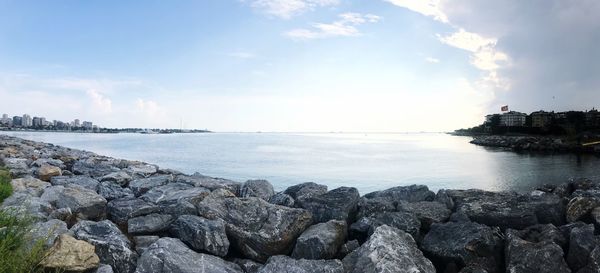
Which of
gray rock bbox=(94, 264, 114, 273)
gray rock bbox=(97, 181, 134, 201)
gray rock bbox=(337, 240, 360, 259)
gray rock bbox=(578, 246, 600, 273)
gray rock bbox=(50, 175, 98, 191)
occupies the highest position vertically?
gray rock bbox=(50, 175, 98, 191)

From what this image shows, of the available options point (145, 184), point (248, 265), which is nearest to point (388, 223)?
point (248, 265)

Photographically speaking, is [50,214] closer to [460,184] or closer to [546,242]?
[546,242]

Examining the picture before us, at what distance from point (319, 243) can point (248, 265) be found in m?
1.35

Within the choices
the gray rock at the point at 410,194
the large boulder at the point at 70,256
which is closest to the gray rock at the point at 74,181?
the large boulder at the point at 70,256

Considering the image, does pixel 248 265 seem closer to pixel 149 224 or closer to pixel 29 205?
pixel 149 224

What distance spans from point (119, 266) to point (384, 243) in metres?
4.34

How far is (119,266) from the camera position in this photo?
677 cm

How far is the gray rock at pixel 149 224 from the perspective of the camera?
835cm

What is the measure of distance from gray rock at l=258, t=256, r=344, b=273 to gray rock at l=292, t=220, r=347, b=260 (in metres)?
0.80

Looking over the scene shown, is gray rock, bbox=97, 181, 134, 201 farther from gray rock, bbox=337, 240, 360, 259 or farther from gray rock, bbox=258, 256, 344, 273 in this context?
gray rock, bbox=337, 240, 360, 259

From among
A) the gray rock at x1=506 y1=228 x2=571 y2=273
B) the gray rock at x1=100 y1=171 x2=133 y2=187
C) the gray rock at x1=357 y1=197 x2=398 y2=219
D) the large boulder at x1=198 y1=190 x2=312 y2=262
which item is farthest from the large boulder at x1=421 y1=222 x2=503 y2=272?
the gray rock at x1=100 y1=171 x2=133 y2=187

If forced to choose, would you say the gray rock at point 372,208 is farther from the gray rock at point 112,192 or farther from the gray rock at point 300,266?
the gray rock at point 112,192

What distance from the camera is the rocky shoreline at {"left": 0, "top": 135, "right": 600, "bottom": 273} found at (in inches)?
262

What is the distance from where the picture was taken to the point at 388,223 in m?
8.63
